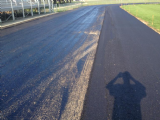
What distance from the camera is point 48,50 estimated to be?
8.16m

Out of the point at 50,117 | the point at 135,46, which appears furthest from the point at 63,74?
the point at 135,46

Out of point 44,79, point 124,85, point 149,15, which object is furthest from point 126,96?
point 149,15

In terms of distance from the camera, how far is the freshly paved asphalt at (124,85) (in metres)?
3.66

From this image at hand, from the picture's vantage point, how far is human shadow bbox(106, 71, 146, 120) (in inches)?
142

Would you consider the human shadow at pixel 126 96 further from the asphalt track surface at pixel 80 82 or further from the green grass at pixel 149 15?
the green grass at pixel 149 15

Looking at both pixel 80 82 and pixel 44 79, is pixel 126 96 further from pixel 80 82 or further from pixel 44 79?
pixel 44 79

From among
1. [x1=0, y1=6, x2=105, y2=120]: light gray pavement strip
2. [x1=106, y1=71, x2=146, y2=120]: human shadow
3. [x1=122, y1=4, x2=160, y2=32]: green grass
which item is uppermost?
[x1=122, y1=4, x2=160, y2=32]: green grass

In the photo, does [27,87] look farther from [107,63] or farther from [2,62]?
[107,63]

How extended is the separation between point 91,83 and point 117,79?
90 centimetres


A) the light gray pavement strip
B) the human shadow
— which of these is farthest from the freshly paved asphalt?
the light gray pavement strip

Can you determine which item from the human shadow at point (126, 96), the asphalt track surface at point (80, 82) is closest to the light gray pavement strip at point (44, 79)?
the asphalt track surface at point (80, 82)

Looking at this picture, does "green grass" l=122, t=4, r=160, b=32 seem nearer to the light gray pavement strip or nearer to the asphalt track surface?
the asphalt track surface

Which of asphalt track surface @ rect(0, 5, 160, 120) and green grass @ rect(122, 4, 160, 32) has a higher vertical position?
green grass @ rect(122, 4, 160, 32)

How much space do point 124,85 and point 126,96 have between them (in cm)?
58
